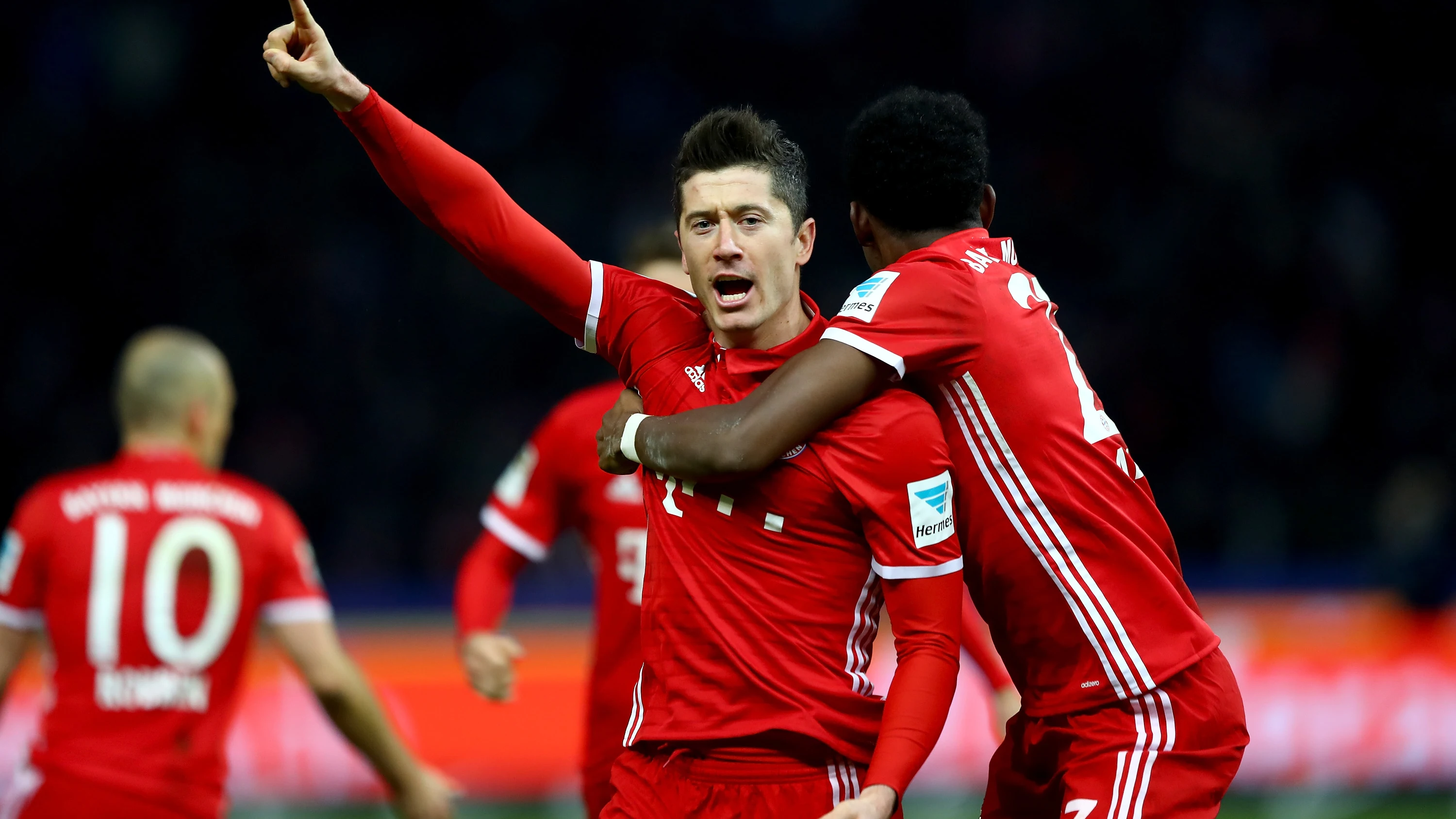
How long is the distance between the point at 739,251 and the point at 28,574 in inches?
90.0

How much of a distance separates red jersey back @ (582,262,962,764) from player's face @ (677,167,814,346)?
0.10 m

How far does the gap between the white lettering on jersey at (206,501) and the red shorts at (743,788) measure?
5.44 ft

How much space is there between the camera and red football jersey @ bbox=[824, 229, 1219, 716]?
3318mm

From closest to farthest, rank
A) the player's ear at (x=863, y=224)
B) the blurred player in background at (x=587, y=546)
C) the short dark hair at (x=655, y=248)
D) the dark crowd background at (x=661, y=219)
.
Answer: the player's ear at (x=863, y=224) → the blurred player in background at (x=587, y=546) → the short dark hair at (x=655, y=248) → the dark crowd background at (x=661, y=219)

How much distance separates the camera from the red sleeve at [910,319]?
10.4 ft

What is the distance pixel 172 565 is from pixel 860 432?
6.88 ft

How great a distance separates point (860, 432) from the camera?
3172 mm

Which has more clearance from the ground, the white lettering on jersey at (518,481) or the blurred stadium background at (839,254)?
the blurred stadium background at (839,254)

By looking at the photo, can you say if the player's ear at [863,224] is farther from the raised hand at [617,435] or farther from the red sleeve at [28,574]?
the red sleeve at [28,574]

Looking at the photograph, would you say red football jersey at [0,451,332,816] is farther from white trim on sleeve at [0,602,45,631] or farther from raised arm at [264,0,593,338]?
raised arm at [264,0,593,338]

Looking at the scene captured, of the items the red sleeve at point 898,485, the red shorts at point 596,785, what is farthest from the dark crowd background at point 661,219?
the red sleeve at point 898,485

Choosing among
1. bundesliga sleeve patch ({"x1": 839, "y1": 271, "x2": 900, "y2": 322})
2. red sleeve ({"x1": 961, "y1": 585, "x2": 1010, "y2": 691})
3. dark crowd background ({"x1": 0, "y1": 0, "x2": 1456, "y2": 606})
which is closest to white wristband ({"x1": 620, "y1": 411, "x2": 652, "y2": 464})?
bundesliga sleeve patch ({"x1": 839, "y1": 271, "x2": 900, "y2": 322})

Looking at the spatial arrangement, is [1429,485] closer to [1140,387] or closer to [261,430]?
[1140,387]

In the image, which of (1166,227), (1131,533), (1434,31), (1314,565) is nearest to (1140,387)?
(1166,227)
